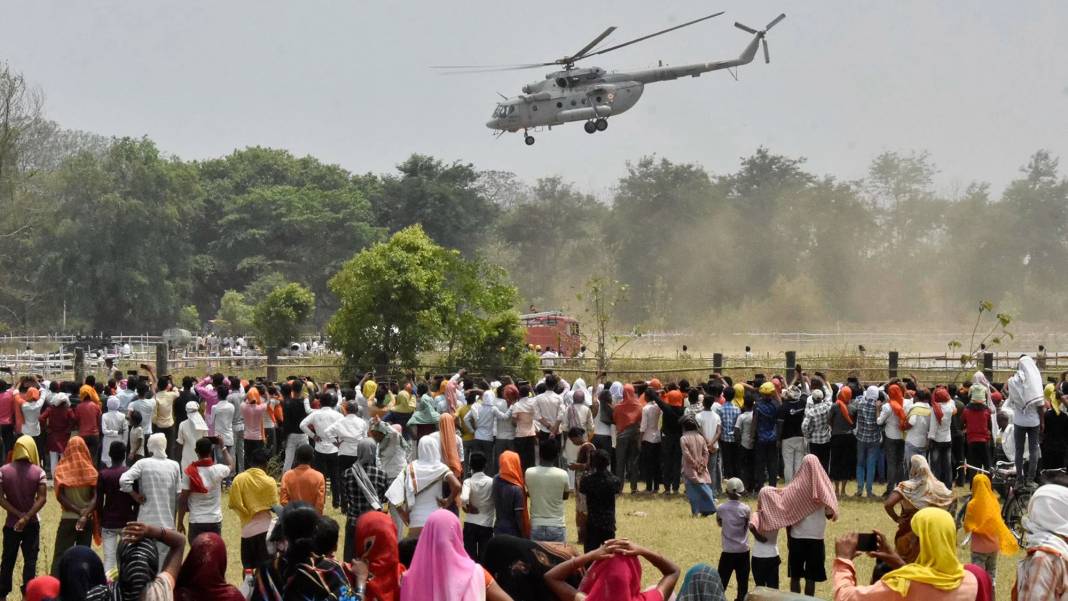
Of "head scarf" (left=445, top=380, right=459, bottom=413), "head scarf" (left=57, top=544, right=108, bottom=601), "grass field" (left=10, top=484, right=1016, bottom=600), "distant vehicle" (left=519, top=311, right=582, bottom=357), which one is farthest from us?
"distant vehicle" (left=519, top=311, right=582, bottom=357)

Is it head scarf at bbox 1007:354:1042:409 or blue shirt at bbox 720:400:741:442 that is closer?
head scarf at bbox 1007:354:1042:409

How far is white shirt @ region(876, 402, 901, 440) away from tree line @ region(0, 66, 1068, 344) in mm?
47869

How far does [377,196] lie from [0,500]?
7018 cm

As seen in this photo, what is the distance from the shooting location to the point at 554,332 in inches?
1881

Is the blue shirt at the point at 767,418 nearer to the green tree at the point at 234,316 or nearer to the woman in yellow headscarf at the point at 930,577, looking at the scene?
the woman in yellow headscarf at the point at 930,577

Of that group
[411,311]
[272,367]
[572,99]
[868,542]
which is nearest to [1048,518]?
[868,542]

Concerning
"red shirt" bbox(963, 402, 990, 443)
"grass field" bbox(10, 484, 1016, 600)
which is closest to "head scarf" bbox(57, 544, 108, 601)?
"grass field" bbox(10, 484, 1016, 600)

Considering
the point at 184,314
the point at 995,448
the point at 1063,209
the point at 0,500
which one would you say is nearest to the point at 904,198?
the point at 1063,209

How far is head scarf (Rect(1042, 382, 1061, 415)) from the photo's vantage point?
14539 mm

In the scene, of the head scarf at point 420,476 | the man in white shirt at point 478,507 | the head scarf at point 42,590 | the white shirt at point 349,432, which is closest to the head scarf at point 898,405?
the white shirt at point 349,432

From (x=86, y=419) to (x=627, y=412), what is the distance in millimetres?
6910

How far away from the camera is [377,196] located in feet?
260

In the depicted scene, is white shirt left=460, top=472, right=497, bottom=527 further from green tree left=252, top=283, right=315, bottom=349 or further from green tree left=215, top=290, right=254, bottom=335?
green tree left=215, top=290, right=254, bottom=335

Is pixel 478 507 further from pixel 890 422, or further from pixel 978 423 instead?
pixel 978 423
